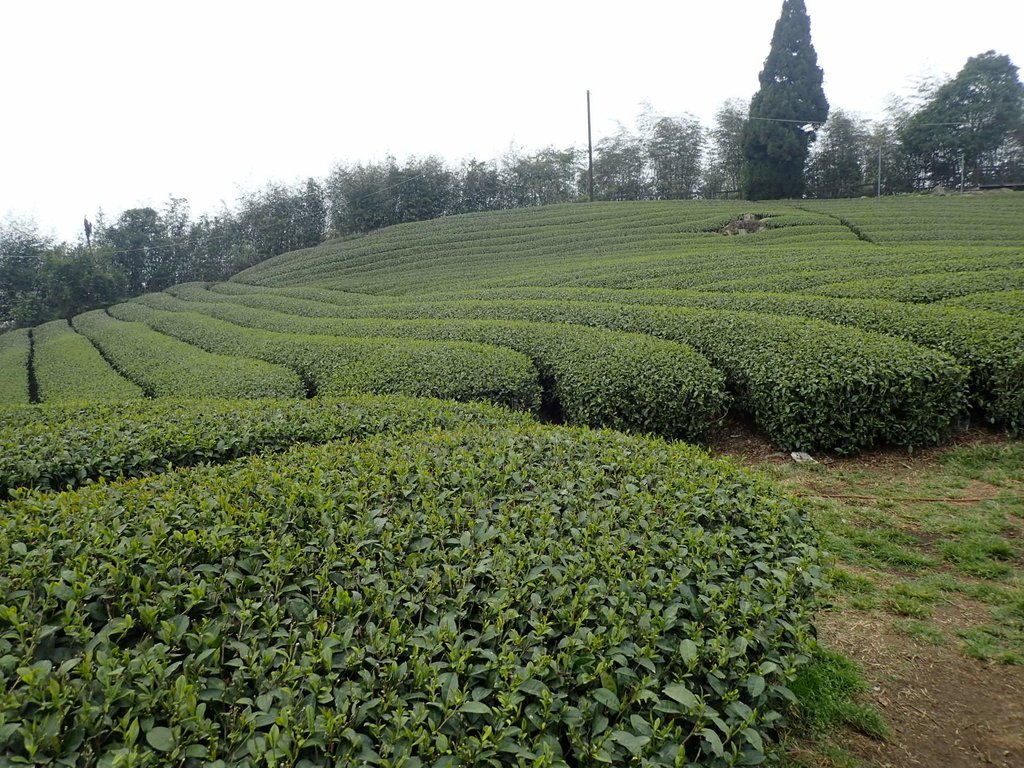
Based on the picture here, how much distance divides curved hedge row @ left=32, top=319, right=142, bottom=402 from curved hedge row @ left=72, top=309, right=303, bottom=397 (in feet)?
1.16

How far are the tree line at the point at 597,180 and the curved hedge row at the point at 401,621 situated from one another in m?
36.5

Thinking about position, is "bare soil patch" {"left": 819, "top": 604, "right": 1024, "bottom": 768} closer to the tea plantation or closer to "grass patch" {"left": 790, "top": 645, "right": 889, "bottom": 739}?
"grass patch" {"left": 790, "top": 645, "right": 889, "bottom": 739}

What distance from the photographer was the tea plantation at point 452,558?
173 centimetres

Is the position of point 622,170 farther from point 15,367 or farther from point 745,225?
point 15,367

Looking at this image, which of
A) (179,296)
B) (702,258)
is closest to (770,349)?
(702,258)

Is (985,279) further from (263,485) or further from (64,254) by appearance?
(64,254)

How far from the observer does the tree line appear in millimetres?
33406

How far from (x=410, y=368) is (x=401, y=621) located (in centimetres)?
654

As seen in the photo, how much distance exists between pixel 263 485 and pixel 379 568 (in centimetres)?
108

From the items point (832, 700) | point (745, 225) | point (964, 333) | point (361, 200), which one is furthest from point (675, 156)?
point (832, 700)

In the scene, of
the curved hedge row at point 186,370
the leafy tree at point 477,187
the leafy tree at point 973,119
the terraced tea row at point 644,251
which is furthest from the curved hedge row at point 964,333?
the leafy tree at point 477,187

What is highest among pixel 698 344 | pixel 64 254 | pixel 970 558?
pixel 64 254

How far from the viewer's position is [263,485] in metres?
3.17

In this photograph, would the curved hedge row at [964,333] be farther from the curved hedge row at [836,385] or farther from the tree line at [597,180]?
the tree line at [597,180]
